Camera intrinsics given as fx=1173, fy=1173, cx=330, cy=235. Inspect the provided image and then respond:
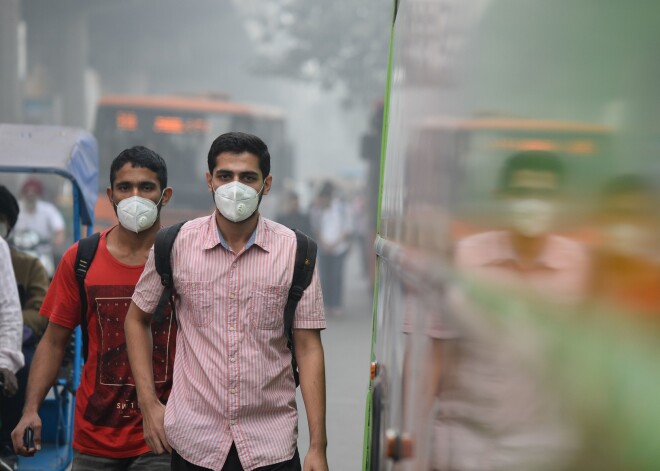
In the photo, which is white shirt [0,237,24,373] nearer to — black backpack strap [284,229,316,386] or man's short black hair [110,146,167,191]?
man's short black hair [110,146,167,191]

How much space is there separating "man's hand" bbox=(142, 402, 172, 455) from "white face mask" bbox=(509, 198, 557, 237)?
206 centimetres

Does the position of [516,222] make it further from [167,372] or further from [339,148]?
[339,148]

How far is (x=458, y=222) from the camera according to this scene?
175cm

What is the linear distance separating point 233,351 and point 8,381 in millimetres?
1543

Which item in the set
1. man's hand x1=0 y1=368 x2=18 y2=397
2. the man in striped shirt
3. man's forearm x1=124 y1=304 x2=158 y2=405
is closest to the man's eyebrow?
the man in striped shirt

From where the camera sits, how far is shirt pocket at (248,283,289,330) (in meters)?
3.14

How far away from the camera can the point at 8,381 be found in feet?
14.2

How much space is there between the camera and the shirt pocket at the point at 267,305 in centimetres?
314

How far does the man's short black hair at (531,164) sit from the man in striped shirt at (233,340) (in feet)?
5.82

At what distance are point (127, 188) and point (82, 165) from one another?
8.41 ft

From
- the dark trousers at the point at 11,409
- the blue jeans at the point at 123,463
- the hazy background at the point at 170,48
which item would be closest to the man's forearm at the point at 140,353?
the blue jeans at the point at 123,463

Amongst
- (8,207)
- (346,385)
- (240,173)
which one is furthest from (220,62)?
(240,173)

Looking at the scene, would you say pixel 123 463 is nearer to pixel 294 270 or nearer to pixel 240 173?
pixel 294 270

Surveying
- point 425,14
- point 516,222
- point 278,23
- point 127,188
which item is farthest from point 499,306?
point 278,23
